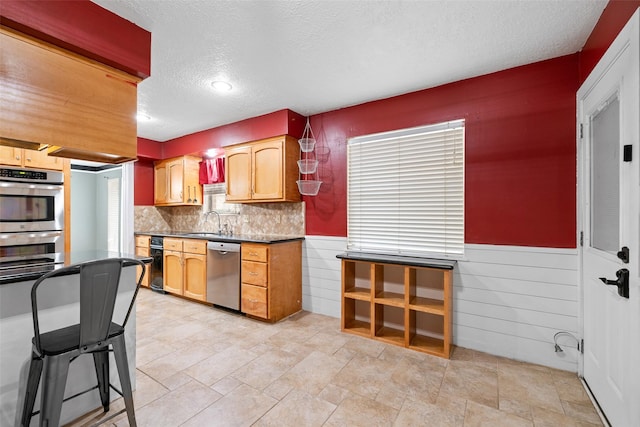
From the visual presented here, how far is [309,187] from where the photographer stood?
350 centimetres

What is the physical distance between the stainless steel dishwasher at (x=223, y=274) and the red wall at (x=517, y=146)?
250cm

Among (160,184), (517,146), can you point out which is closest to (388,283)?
(517,146)

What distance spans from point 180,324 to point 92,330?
203 cm

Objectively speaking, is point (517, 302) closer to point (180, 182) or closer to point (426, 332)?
point (426, 332)

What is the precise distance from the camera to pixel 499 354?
2.51m

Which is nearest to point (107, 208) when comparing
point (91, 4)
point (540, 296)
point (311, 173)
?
point (311, 173)

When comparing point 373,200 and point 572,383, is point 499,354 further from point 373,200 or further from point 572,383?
point 373,200

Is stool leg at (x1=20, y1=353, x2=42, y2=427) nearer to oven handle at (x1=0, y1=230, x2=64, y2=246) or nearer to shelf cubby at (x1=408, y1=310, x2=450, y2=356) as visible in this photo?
shelf cubby at (x1=408, y1=310, x2=450, y2=356)

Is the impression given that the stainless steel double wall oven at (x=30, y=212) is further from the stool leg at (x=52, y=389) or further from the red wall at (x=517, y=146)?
the red wall at (x=517, y=146)

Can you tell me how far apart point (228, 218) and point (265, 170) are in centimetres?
133

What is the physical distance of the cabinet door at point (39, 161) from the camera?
11.6ft

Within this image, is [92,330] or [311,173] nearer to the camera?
[92,330]

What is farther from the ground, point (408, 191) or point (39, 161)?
point (39, 161)

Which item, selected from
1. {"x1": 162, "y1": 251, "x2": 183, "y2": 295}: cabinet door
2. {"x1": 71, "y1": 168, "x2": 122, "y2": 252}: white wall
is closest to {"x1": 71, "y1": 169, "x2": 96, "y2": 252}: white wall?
{"x1": 71, "y1": 168, "x2": 122, "y2": 252}: white wall
